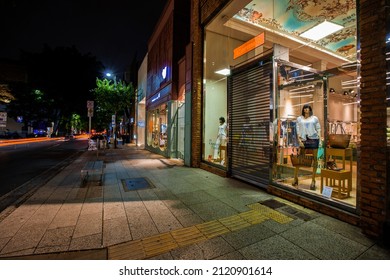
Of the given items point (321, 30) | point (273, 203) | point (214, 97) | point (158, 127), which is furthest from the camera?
point (158, 127)

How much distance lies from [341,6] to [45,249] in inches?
404

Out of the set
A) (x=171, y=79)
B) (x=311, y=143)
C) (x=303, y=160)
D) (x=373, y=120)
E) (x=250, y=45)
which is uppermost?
(x=250, y=45)

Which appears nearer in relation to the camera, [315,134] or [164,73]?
[315,134]

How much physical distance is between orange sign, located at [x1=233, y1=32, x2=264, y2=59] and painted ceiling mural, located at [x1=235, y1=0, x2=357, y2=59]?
1.13m

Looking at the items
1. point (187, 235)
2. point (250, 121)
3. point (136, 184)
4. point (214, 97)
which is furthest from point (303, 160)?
point (214, 97)

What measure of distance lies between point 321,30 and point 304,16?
908 millimetres

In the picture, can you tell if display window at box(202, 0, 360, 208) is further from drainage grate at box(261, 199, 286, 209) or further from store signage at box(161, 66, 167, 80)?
store signage at box(161, 66, 167, 80)

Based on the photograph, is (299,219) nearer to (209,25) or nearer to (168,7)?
(209,25)

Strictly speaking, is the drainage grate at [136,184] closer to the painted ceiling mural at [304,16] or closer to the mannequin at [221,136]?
the mannequin at [221,136]

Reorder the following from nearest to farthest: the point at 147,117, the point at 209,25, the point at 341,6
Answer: the point at 341,6, the point at 209,25, the point at 147,117

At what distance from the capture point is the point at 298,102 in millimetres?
8820

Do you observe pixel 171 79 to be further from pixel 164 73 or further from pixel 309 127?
pixel 309 127

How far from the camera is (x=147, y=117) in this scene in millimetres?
19047
